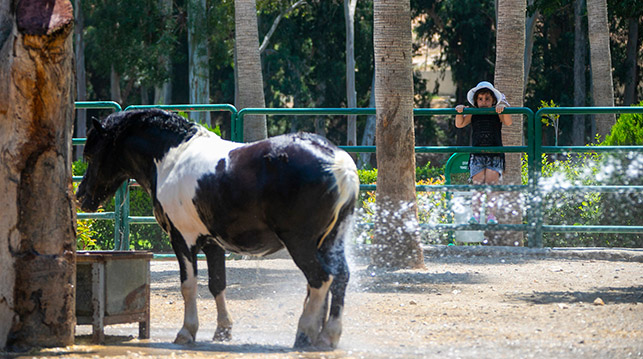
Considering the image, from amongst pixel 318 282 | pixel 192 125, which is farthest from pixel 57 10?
pixel 318 282

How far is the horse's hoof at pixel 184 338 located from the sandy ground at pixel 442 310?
0.06m

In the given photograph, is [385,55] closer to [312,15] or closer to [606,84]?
[606,84]

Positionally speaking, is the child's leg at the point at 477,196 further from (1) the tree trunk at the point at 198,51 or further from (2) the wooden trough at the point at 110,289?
(1) the tree trunk at the point at 198,51

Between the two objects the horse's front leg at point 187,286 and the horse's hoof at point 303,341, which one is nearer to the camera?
the horse's hoof at point 303,341

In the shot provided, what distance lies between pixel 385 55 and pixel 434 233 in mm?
2715

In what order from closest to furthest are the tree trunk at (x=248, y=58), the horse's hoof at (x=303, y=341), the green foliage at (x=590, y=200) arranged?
1. the horse's hoof at (x=303, y=341)
2. the green foliage at (x=590, y=200)
3. the tree trunk at (x=248, y=58)

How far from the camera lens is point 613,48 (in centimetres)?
3453

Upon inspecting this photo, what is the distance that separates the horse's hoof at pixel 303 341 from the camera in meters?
5.68

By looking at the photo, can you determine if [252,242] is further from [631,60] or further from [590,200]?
[631,60]

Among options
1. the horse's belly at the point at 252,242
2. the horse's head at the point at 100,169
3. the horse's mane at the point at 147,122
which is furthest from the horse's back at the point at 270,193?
the horse's head at the point at 100,169

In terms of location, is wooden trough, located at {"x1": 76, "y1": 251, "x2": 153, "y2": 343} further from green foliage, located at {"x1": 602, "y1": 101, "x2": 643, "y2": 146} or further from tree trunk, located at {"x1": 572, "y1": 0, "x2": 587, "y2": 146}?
tree trunk, located at {"x1": 572, "y1": 0, "x2": 587, "y2": 146}

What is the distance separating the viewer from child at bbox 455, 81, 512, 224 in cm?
1040

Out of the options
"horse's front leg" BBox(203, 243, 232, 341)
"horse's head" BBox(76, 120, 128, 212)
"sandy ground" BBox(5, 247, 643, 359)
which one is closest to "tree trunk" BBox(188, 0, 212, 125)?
"sandy ground" BBox(5, 247, 643, 359)

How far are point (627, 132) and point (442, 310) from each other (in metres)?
5.95
